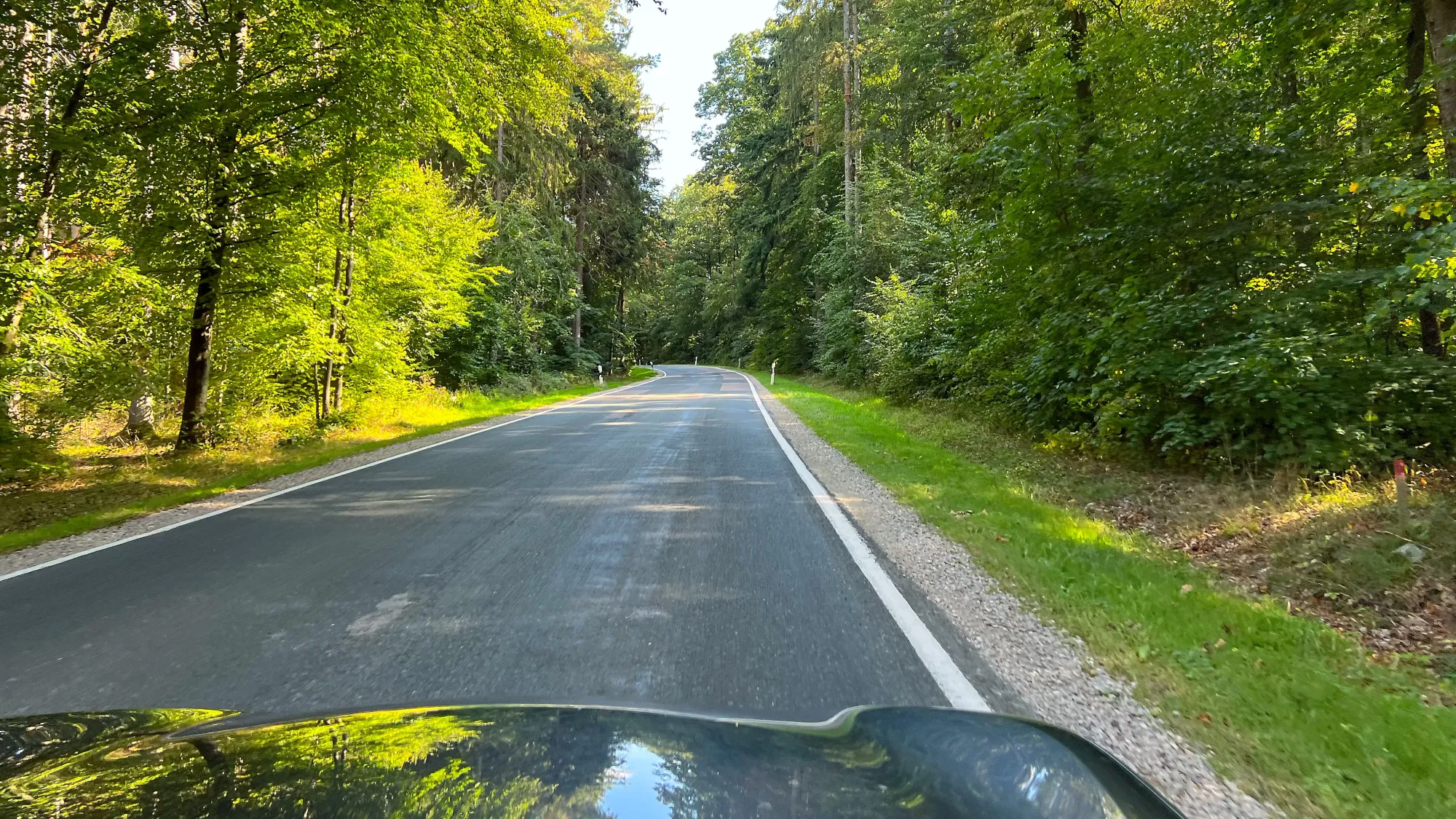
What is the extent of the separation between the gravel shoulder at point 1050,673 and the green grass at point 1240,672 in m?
0.10

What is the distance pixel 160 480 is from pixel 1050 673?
10938 millimetres

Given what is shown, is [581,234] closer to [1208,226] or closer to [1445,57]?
[1208,226]

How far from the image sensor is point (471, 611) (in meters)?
4.45

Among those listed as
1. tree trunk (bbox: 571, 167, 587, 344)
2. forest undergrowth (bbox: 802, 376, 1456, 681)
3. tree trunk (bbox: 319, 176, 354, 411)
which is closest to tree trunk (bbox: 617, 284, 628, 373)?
tree trunk (bbox: 571, 167, 587, 344)

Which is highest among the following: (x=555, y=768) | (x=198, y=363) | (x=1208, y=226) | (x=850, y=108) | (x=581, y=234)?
(x=850, y=108)

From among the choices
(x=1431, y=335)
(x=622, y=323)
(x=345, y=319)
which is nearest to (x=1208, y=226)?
(x=1431, y=335)

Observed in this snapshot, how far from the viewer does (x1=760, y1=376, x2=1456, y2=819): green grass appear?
2.69m

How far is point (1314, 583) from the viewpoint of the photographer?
16.7 feet

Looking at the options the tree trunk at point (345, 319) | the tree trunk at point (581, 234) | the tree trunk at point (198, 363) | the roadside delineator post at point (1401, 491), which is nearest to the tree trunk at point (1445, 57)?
the roadside delineator post at point (1401, 491)

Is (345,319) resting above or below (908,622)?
above

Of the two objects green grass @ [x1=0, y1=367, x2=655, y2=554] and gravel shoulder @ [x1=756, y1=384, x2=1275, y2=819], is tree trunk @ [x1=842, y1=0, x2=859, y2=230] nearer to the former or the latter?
green grass @ [x1=0, y1=367, x2=655, y2=554]

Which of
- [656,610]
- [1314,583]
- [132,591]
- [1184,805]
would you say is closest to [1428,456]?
[1314,583]

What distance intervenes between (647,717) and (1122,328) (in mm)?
8337

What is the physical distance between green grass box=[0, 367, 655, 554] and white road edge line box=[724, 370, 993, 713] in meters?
7.14
